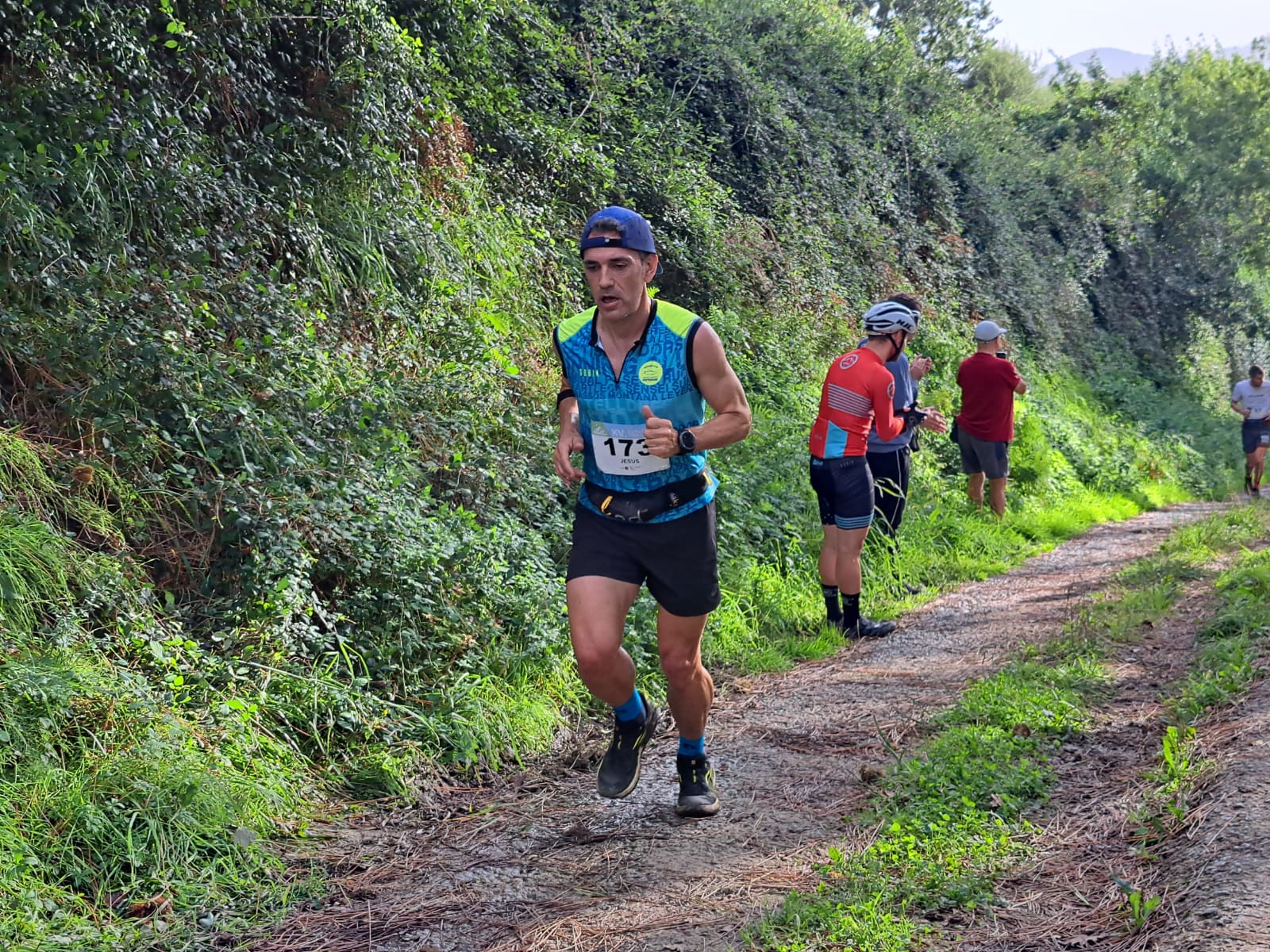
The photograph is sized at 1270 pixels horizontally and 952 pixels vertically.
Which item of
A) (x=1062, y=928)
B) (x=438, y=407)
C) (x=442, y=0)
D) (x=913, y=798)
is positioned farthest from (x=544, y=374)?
(x=1062, y=928)

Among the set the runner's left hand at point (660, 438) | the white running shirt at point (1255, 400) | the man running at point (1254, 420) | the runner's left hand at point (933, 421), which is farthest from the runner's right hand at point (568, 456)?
the white running shirt at point (1255, 400)

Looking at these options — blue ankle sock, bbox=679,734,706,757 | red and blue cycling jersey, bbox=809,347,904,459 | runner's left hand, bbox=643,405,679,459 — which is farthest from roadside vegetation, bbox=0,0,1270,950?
runner's left hand, bbox=643,405,679,459

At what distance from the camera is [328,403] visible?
6273mm

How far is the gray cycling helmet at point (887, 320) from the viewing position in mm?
7559

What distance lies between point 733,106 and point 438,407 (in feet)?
29.2

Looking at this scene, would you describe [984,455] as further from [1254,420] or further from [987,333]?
[1254,420]

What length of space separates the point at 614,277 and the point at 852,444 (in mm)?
3669

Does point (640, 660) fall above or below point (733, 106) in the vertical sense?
below

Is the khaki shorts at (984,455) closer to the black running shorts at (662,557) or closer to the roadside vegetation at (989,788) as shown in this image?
the roadside vegetation at (989,788)

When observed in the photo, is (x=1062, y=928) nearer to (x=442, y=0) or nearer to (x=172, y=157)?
(x=172, y=157)

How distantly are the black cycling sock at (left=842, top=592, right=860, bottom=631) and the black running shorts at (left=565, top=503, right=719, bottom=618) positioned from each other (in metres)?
3.60

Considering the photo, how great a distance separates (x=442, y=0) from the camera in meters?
9.51

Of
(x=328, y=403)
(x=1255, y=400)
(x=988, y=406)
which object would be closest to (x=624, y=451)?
(x=328, y=403)

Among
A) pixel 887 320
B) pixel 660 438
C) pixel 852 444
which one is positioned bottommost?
pixel 852 444
